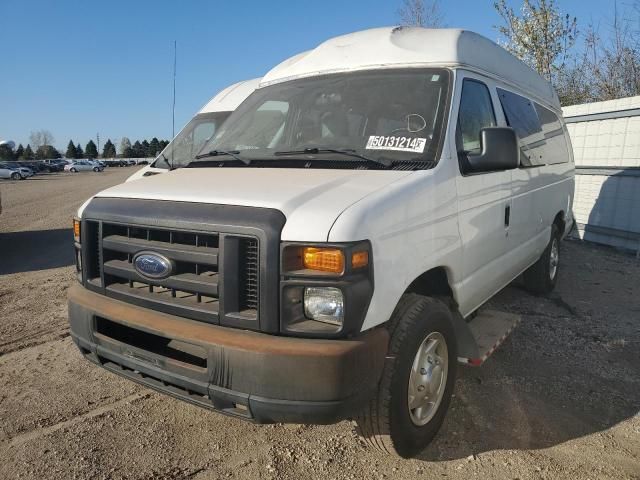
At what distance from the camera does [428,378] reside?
2.87m

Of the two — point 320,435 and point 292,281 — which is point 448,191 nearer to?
point 292,281

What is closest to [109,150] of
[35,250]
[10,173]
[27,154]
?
[27,154]

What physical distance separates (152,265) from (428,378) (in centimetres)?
161

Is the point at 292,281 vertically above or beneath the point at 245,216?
beneath

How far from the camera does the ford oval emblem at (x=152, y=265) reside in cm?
249

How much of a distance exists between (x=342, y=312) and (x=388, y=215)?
0.52m

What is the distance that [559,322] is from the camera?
5.10 metres

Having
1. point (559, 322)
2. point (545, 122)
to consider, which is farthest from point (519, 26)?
point (559, 322)

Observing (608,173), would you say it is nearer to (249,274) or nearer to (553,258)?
(553,258)

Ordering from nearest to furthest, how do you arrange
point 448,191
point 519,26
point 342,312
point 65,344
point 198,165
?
point 342,312 → point 448,191 → point 198,165 → point 65,344 → point 519,26

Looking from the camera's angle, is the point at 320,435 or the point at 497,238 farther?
the point at 497,238

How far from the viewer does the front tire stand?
2.51 meters

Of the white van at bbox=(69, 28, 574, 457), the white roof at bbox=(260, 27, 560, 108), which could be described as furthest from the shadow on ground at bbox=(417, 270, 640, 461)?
the white roof at bbox=(260, 27, 560, 108)

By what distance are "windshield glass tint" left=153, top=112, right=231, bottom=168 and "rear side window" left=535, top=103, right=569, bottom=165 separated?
167 inches
